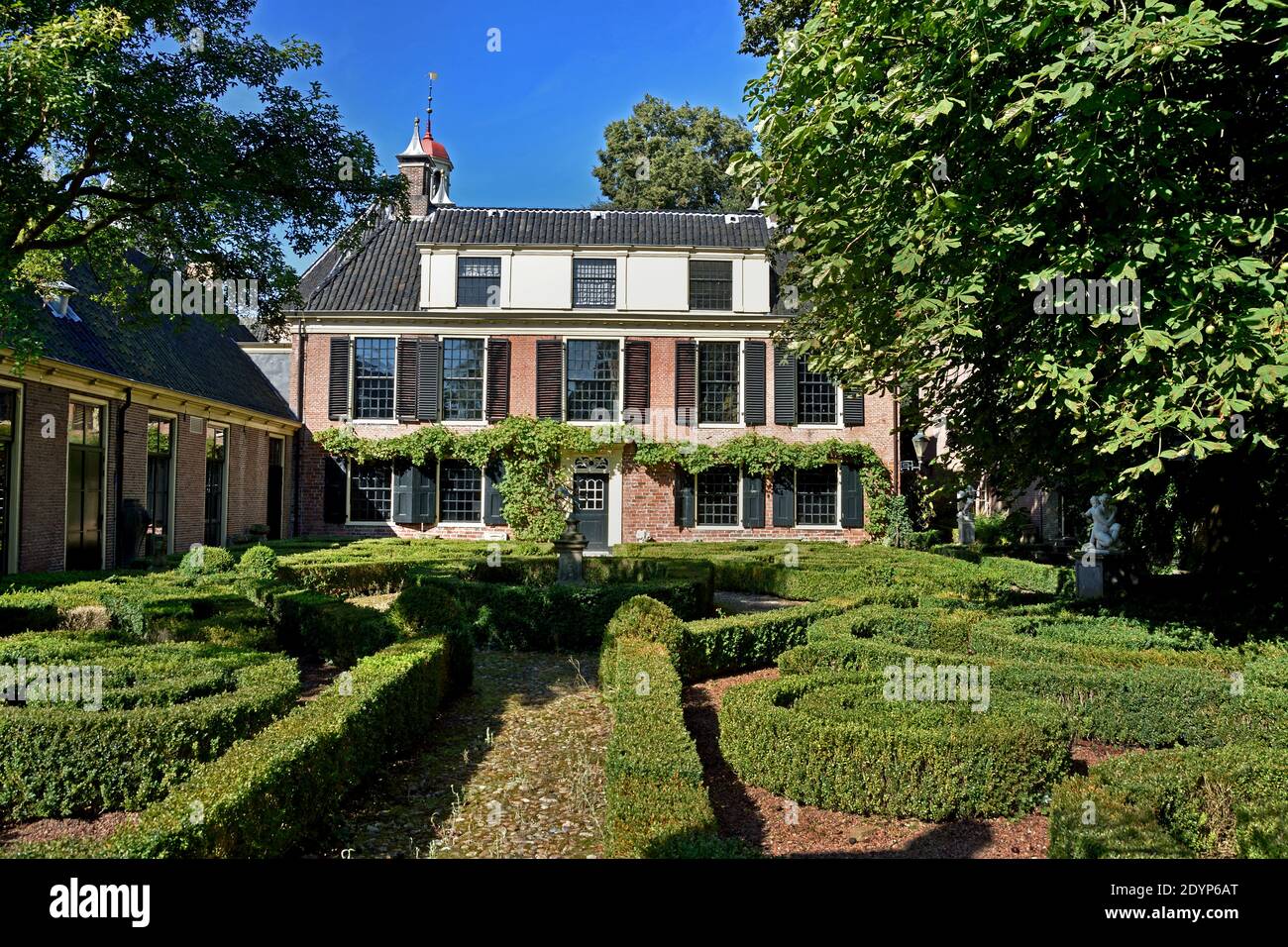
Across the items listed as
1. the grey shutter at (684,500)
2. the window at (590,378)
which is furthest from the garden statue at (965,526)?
the window at (590,378)

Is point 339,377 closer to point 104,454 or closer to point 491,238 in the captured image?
point 491,238

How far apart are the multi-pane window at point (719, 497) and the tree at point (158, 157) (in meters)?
13.1

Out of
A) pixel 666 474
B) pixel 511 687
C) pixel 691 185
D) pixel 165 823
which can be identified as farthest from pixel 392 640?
pixel 691 185

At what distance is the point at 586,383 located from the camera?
21.2m

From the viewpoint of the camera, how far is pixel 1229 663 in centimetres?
621

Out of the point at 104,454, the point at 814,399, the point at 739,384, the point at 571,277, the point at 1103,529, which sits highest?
the point at 571,277

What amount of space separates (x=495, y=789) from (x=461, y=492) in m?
16.5

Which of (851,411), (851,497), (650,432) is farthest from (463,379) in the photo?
(851,497)

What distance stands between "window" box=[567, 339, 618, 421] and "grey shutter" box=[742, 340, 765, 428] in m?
3.66

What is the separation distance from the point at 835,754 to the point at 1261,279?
427 cm

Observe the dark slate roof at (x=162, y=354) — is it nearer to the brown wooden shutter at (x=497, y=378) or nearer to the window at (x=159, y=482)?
the window at (x=159, y=482)

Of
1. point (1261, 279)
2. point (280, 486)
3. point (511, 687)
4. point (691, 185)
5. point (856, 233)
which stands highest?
point (691, 185)
